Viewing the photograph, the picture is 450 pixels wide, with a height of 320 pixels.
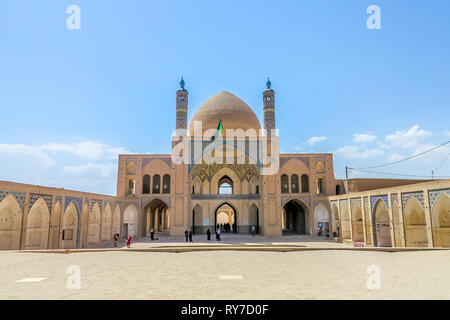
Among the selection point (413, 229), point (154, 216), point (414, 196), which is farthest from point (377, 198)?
point (154, 216)

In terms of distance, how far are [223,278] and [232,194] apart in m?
18.8

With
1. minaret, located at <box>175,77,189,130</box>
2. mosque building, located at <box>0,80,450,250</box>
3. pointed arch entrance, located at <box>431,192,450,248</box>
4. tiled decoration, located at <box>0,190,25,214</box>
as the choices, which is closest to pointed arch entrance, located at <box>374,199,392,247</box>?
mosque building, located at <box>0,80,450,250</box>

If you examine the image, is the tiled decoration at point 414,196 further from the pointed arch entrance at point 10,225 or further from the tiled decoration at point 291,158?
the pointed arch entrance at point 10,225

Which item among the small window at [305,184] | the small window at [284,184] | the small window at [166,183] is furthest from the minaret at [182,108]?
the small window at [305,184]

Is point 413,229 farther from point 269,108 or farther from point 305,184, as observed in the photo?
point 269,108

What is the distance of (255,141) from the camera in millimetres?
23453

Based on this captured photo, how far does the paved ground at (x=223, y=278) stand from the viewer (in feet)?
14.7

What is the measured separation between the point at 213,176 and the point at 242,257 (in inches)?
688

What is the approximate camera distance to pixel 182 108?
24.5 metres

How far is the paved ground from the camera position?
4.48 meters

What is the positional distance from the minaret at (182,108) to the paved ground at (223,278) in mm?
16502

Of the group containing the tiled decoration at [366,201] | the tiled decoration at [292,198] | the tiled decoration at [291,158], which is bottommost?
the tiled decoration at [366,201]
